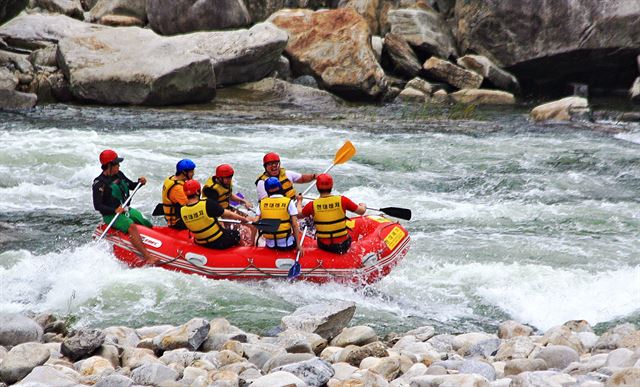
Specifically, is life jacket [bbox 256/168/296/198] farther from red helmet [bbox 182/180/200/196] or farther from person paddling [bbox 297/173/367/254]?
red helmet [bbox 182/180/200/196]

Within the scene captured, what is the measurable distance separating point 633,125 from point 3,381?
47.1 feet

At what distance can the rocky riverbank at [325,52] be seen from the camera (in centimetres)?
1761

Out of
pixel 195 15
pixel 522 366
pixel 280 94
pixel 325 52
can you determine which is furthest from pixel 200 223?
pixel 195 15

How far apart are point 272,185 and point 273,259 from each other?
0.68 m

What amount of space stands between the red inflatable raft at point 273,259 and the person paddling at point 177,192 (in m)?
0.29

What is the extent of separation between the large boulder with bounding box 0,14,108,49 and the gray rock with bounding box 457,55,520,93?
873 centimetres

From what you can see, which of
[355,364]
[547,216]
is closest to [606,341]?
[355,364]

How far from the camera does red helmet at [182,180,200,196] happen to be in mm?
7918

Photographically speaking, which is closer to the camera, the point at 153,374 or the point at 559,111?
the point at 153,374

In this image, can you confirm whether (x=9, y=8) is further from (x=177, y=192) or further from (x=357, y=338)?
(x=357, y=338)

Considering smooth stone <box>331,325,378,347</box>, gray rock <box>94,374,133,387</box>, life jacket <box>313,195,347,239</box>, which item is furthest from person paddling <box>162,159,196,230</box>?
gray rock <box>94,374,133,387</box>

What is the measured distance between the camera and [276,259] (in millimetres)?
8008

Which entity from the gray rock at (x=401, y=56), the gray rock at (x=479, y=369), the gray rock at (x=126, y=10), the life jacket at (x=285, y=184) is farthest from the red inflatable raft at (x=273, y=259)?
the gray rock at (x=126, y=10)

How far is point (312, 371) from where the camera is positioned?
183 inches
